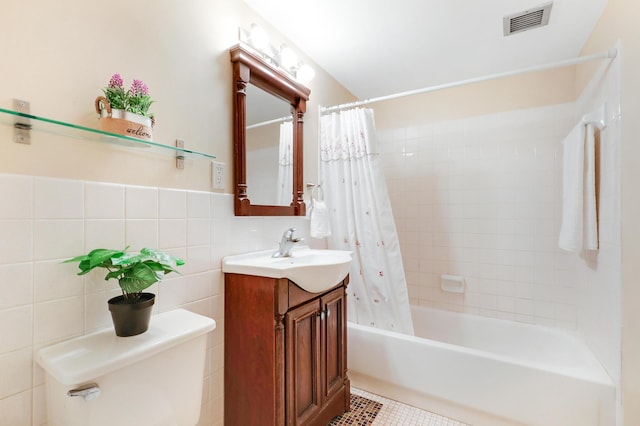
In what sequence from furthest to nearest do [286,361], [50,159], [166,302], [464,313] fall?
[464,313] < [286,361] < [166,302] < [50,159]

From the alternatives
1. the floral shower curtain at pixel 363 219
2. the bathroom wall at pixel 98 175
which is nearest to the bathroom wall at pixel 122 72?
the bathroom wall at pixel 98 175

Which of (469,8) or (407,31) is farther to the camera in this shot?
(407,31)

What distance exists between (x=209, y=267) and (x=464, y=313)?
7.15 feet

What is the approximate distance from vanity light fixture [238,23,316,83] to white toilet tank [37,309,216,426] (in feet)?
4.66

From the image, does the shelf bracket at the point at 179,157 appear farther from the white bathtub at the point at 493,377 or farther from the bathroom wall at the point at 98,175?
the white bathtub at the point at 493,377

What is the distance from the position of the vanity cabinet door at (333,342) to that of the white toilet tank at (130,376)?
0.66 meters

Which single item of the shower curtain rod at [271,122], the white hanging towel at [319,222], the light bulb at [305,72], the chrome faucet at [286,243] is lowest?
the chrome faucet at [286,243]

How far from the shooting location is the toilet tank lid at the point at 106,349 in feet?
2.43

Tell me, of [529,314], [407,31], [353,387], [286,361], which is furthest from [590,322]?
[407,31]

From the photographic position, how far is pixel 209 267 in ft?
4.38

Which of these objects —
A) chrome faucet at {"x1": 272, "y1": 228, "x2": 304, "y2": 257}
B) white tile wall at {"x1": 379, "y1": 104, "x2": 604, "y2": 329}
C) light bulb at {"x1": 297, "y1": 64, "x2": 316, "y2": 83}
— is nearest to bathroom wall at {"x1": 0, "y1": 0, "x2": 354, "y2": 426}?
chrome faucet at {"x1": 272, "y1": 228, "x2": 304, "y2": 257}

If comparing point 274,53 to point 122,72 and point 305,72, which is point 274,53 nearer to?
point 305,72

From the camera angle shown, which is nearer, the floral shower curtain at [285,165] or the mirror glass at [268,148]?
the mirror glass at [268,148]

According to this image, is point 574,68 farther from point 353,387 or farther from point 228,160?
point 353,387
